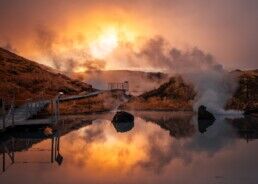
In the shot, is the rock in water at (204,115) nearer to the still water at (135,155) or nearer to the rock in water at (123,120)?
the still water at (135,155)

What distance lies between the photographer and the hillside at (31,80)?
126012 millimetres

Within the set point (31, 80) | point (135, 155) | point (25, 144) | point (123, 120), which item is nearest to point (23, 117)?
point (123, 120)

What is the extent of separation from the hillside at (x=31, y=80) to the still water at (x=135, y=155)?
227ft

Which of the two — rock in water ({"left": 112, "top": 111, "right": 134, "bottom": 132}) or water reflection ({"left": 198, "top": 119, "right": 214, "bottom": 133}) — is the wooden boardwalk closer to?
rock in water ({"left": 112, "top": 111, "right": 134, "bottom": 132})

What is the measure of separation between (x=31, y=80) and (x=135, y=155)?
366 feet

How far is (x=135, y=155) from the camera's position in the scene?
33188mm

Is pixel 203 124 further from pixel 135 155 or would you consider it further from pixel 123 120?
pixel 135 155

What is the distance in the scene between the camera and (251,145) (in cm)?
3684

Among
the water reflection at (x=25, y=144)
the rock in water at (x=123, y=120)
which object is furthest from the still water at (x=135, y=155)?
the rock in water at (x=123, y=120)

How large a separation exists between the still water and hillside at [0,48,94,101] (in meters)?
69.2

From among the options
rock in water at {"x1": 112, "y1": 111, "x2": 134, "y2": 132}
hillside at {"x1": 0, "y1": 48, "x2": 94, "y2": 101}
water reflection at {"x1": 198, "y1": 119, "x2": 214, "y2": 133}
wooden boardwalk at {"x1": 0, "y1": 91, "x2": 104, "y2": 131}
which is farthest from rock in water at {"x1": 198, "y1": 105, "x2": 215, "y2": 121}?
hillside at {"x1": 0, "y1": 48, "x2": 94, "y2": 101}

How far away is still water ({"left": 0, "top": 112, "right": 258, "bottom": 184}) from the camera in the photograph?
82.0 feet

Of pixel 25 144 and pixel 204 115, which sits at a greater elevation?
pixel 204 115

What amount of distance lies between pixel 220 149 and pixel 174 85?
2220 inches
